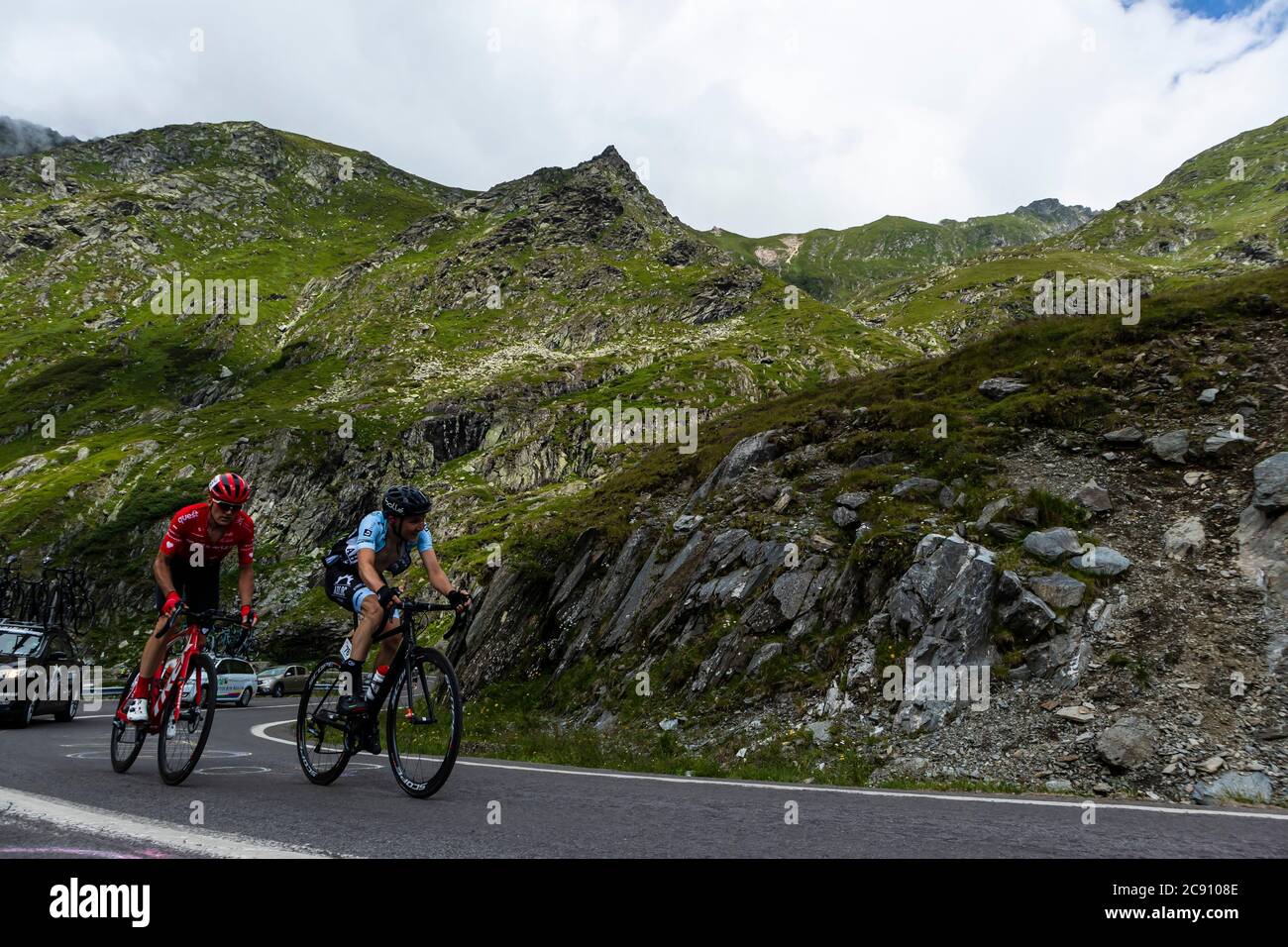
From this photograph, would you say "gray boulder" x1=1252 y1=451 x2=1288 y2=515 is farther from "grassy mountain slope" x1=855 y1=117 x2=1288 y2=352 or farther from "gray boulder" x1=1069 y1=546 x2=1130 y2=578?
"grassy mountain slope" x1=855 y1=117 x2=1288 y2=352

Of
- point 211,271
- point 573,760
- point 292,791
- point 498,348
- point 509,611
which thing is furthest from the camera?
point 211,271

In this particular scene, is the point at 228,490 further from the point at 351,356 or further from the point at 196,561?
the point at 351,356

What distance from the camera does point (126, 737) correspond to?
726cm

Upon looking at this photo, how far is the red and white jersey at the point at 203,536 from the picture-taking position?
23.3 feet

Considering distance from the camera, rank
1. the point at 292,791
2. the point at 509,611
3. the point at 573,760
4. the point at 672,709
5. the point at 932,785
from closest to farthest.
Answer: the point at 292,791, the point at 932,785, the point at 573,760, the point at 672,709, the point at 509,611

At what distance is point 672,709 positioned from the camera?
43.6 ft

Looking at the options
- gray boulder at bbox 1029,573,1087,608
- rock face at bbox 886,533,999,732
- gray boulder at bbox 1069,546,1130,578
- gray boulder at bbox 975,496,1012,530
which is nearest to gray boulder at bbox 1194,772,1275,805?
rock face at bbox 886,533,999,732

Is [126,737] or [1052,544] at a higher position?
[1052,544]

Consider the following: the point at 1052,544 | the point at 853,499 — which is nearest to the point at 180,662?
the point at 853,499

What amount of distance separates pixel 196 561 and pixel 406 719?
10.6 feet

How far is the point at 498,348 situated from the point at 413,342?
14.2 metres
